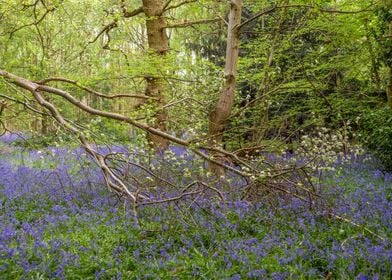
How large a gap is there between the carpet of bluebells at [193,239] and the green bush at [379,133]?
315 cm

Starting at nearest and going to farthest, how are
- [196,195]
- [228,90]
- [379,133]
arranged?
[196,195]
[228,90]
[379,133]

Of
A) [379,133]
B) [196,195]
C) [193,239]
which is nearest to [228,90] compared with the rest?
[196,195]

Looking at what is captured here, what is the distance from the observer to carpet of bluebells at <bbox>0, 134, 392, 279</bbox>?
163 inches

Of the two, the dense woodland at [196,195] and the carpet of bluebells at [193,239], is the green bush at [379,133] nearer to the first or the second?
the dense woodland at [196,195]

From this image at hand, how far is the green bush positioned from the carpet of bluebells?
3.15 metres

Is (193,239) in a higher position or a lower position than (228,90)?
lower

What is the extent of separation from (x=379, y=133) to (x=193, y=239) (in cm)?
711

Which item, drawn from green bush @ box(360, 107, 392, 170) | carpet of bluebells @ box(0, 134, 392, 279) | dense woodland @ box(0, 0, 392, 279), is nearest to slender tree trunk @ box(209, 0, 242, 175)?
dense woodland @ box(0, 0, 392, 279)

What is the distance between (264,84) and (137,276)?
699 centimetres

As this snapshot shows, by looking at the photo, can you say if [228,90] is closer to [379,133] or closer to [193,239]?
[193,239]

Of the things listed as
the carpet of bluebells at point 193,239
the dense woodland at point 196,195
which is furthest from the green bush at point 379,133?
the carpet of bluebells at point 193,239

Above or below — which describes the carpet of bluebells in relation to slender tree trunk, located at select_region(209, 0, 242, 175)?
below

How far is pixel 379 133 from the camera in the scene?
34.0 ft

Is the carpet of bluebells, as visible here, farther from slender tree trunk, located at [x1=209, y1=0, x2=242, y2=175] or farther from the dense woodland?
slender tree trunk, located at [x1=209, y1=0, x2=242, y2=175]
